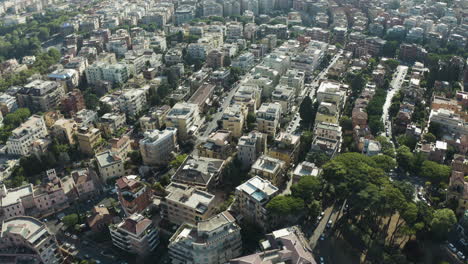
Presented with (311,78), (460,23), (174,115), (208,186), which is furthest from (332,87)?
(460,23)

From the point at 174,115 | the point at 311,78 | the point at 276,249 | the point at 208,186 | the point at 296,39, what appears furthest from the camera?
the point at 296,39

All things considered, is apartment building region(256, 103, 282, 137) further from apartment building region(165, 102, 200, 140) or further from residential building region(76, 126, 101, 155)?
residential building region(76, 126, 101, 155)

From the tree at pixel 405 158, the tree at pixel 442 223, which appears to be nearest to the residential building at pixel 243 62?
the tree at pixel 405 158

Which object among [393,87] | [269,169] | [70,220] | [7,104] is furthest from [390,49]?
[7,104]

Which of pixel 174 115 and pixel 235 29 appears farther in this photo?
pixel 235 29

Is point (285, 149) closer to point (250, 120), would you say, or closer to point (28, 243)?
point (250, 120)

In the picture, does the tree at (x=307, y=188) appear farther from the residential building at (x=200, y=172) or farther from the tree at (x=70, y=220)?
the tree at (x=70, y=220)

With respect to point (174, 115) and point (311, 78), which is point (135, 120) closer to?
point (174, 115)
